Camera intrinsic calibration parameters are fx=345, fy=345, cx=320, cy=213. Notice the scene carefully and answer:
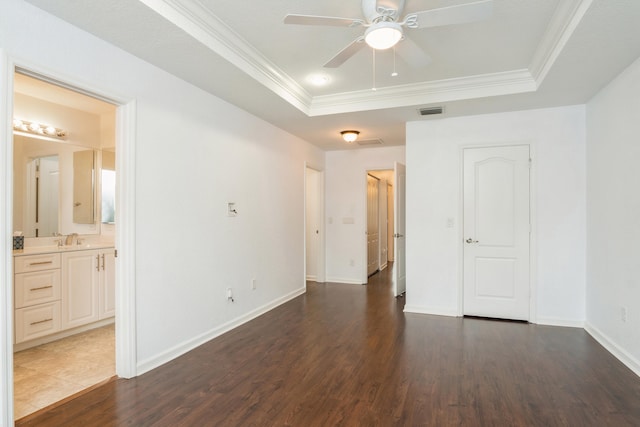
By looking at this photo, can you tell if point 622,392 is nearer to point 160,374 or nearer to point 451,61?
point 451,61

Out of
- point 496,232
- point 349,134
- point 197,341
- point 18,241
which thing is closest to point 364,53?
point 349,134

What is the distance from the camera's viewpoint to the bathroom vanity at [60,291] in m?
3.29

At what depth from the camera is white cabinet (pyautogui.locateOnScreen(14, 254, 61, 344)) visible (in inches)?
128

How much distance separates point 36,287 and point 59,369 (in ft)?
3.16

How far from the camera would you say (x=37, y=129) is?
3887mm

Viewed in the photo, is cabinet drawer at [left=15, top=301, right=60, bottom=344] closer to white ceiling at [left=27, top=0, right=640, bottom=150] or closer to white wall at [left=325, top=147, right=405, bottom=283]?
white ceiling at [left=27, top=0, right=640, bottom=150]

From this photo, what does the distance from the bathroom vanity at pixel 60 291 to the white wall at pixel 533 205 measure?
3802 mm

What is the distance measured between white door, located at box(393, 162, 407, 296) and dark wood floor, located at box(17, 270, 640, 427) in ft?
4.43

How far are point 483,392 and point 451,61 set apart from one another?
2887 mm

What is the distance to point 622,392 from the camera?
2.55 metres

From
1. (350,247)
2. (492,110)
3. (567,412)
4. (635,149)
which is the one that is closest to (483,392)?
(567,412)

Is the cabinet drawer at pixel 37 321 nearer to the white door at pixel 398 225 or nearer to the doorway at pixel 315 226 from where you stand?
the doorway at pixel 315 226

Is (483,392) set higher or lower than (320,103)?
lower

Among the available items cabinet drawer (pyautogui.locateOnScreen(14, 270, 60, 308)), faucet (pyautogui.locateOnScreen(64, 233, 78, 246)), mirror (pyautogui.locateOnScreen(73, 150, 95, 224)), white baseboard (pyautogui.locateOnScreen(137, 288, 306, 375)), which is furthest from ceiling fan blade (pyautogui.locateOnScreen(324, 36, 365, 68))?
faucet (pyautogui.locateOnScreen(64, 233, 78, 246))
